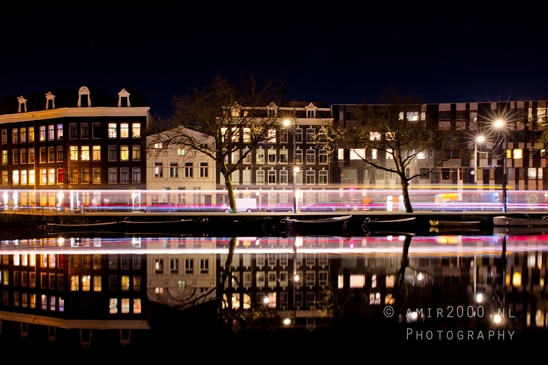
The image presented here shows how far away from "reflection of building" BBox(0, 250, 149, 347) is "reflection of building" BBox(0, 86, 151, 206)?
38541 mm

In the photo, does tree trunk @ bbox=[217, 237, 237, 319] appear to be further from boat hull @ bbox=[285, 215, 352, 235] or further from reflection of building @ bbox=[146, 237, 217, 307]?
boat hull @ bbox=[285, 215, 352, 235]

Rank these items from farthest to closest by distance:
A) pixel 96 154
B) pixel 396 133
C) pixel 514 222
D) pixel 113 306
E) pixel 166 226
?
pixel 96 154 → pixel 396 133 → pixel 514 222 → pixel 166 226 → pixel 113 306

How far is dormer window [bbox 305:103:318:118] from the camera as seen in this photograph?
62244mm

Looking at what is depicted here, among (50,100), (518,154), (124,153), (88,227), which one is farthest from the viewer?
(518,154)

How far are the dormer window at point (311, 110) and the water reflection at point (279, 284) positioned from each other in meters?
38.7

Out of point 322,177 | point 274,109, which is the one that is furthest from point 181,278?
point 322,177

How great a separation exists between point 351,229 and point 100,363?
2784 cm

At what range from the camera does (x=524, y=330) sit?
10.6 metres

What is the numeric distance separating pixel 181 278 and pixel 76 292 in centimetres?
357

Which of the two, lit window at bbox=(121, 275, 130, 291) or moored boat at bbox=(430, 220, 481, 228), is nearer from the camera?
lit window at bbox=(121, 275, 130, 291)

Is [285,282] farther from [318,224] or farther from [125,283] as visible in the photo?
[318,224]

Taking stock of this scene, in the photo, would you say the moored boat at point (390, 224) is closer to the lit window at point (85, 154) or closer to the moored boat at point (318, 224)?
the moored boat at point (318, 224)

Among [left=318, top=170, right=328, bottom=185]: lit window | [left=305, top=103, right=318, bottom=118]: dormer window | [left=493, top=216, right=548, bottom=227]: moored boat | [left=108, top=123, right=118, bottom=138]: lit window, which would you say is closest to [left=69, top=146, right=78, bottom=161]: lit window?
[left=108, top=123, right=118, bottom=138]: lit window

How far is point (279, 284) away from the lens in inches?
608
